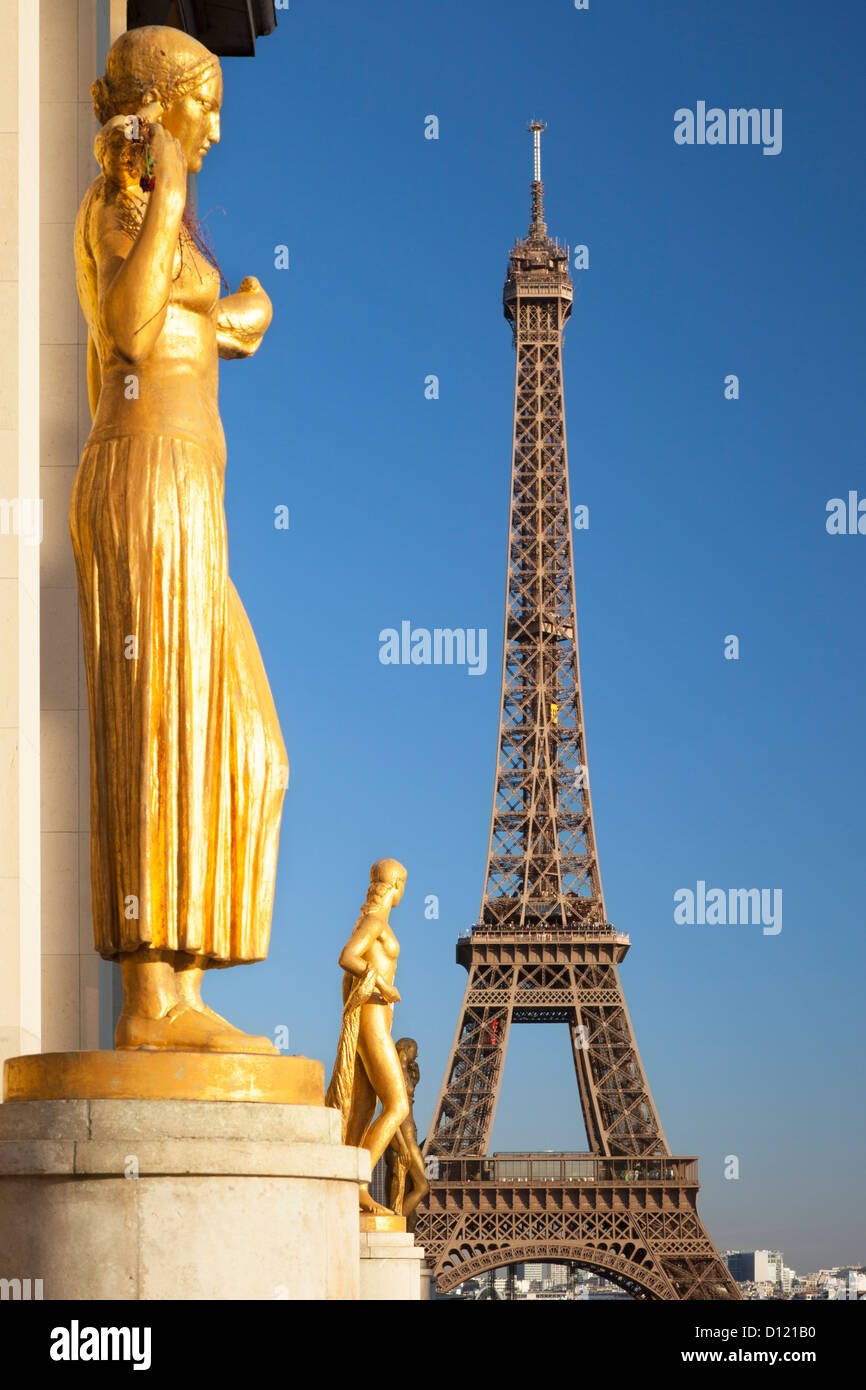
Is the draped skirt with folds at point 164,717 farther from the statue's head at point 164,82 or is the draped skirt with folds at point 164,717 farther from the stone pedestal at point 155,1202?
the statue's head at point 164,82

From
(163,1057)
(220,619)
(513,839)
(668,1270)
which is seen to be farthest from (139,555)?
(513,839)

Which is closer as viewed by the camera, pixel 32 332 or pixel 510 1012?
pixel 32 332

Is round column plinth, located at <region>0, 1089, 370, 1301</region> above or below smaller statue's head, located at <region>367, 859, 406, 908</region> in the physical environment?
below

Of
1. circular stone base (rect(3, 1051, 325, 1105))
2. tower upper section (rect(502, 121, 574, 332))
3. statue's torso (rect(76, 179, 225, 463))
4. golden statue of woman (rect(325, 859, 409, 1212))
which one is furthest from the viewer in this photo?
tower upper section (rect(502, 121, 574, 332))

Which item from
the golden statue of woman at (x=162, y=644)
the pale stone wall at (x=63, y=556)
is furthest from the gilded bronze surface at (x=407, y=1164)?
the golden statue of woman at (x=162, y=644)

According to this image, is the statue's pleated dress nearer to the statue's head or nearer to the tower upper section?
the statue's head

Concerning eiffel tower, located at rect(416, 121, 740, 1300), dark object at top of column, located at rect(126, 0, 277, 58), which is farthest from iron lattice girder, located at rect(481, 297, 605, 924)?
dark object at top of column, located at rect(126, 0, 277, 58)
